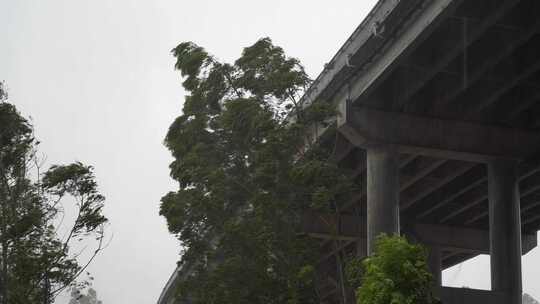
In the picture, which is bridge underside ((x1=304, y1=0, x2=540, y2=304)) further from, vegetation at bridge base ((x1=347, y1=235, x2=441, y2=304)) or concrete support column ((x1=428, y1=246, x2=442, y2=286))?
concrete support column ((x1=428, y1=246, x2=442, y2=286))

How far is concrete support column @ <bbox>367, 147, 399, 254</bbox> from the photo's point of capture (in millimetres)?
31562

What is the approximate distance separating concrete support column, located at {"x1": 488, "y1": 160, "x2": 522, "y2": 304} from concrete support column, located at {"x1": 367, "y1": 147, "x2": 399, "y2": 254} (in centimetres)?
442

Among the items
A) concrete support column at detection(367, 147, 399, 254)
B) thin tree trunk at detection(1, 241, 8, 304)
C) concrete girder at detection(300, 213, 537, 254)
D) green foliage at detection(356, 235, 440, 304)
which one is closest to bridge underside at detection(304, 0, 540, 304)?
concrete support column at detection(367, 147, 399, 254)

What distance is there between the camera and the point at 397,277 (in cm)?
1766

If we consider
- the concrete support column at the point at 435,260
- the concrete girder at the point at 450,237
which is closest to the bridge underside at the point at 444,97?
the concrete girder at the point at 450,237

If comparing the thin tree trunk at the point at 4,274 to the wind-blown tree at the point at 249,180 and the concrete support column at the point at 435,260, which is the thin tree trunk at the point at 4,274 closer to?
the wind-blown tree at the point at 249,180

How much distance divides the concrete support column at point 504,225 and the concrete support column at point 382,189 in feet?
14.5

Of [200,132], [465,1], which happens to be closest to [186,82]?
[200,132]

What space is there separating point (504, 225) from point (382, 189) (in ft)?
17.7

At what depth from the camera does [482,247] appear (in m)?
51.3

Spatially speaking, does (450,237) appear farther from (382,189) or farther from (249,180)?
(249,180)

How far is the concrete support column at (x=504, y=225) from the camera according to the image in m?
34.3

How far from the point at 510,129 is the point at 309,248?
954 cm

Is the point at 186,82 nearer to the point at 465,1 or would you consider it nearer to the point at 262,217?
the point at 262,217
